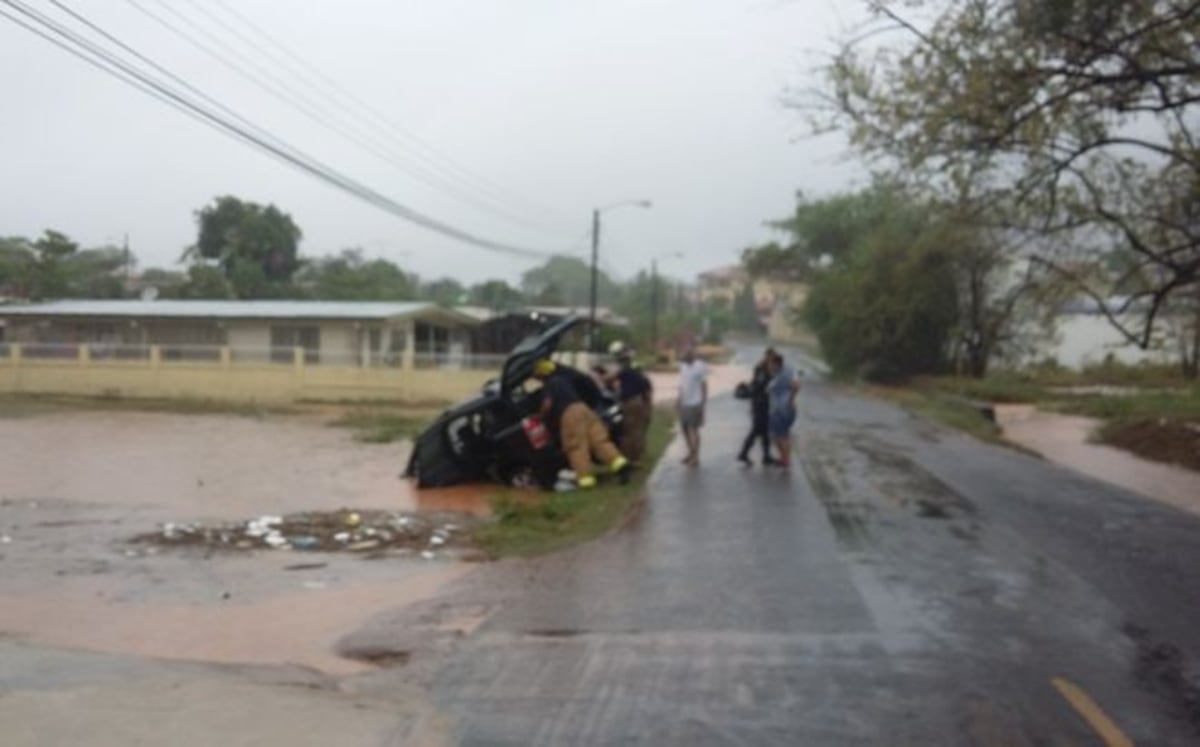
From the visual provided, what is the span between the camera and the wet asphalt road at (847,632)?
673 cm

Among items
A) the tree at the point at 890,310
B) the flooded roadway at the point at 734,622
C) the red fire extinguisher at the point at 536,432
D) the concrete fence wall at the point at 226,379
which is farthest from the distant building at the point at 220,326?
the flooded roadway at the point at 734,622

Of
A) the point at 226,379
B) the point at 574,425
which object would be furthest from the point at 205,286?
the point at 574,425

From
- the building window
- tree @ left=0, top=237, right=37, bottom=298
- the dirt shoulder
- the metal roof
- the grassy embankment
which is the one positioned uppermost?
tree @ left=0, top=237, right=37, bottom=298

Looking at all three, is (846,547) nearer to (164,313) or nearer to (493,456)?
(493,456)

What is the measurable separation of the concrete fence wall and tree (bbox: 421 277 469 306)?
2079 inches

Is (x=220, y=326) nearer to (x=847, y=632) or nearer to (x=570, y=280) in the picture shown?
(x=847, y=632)

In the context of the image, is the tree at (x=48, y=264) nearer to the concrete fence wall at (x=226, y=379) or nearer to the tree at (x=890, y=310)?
the concrete fence wall at (x=226, y=379)

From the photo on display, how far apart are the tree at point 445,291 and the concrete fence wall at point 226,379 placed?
5281cm

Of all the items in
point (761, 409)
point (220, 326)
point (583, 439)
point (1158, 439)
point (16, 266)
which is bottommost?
point (1158, 439)

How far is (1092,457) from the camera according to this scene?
85.0 feet

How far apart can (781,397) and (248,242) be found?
5985cm

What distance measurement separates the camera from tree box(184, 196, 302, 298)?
241ft

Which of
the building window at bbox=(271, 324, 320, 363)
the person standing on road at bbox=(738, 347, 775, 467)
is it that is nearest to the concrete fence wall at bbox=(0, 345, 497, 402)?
the building window at bbox=(271, 324, 320, 363)

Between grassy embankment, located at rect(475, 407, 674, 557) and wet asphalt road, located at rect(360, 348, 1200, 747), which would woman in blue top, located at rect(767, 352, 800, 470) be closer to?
grassy embankment, located at rect(475, 407, 674, 557)
